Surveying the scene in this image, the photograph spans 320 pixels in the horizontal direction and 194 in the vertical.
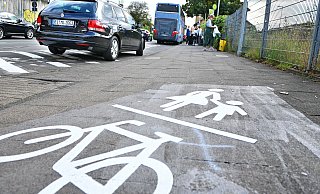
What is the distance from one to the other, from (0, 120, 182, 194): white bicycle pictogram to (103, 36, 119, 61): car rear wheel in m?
7.16

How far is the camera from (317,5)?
24.9 feet

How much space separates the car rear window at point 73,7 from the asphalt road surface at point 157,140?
14.9 ft

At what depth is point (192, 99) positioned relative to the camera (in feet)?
14.8

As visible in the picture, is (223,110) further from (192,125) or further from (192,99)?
(192,125)

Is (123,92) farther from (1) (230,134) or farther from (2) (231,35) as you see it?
(2) (231,35)

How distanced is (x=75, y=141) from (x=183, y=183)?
108 centimetres

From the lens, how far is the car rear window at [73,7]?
367 inches

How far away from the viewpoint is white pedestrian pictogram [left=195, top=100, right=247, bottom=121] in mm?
3639

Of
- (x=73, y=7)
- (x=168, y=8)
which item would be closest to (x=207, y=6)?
(x=168, y=8)

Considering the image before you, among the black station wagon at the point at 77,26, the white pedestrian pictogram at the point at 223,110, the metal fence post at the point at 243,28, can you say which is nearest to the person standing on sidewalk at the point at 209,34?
the metal fence post at the point at 243,28

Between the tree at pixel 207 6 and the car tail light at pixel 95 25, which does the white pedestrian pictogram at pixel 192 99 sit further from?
the tree at pixel 207 6

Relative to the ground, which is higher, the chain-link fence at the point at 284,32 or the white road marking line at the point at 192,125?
the chain-link fence at the point at 284,32

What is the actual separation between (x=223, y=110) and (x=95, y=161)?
2033mm

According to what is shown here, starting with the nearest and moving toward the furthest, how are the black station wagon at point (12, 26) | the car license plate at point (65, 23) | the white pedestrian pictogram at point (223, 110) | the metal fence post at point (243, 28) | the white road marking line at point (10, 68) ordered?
the white pedestrian pictogram at point (223, 110), the white road marking line at point (10, 68), the car license plate at point (65, 23), the metal fence post at point (243, 28), the black station wagon at point (12, 26)
